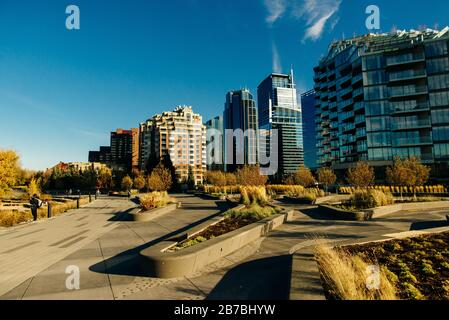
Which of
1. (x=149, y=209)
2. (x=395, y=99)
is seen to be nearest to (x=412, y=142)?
(x=395, y=99)

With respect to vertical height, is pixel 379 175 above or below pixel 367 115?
below

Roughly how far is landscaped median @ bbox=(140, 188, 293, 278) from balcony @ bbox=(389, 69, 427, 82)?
5916 cm

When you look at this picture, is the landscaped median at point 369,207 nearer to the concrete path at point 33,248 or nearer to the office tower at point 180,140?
the concrete path at point 33,248

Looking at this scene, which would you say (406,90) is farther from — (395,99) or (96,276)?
(96,276)

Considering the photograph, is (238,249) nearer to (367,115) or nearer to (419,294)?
(419,294)

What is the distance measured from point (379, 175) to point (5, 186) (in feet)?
199

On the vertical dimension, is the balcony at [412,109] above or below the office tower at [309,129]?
below

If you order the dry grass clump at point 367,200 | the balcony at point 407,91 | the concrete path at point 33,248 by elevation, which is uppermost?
the balcony at point 407,91

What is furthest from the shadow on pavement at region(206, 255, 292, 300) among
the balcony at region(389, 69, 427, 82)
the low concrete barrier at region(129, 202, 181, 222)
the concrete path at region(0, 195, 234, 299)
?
the balcony at region(389, 69, 427, 82)

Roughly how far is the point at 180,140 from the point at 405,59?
85430 mm

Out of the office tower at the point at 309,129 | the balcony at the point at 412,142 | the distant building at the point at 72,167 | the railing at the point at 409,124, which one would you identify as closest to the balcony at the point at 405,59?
the railing at the point at 409,124

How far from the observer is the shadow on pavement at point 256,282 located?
14.4 feet
